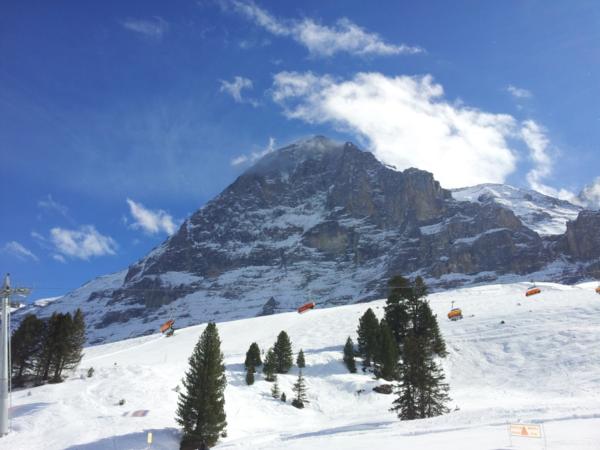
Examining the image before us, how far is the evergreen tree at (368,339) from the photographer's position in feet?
183

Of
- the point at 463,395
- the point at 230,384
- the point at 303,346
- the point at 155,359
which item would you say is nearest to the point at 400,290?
the point at 303,346

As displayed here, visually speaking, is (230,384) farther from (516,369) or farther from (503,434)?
(503,434)

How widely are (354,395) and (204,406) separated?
64.1ft

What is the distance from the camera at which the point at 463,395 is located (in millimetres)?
43188

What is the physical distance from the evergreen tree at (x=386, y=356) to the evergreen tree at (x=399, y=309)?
20.7 ft

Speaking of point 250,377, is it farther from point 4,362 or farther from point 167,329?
point 167,329

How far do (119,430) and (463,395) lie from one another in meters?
27.5

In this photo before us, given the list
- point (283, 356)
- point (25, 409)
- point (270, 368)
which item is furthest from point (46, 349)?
point (283, 356)

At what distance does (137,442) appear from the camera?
104 ft

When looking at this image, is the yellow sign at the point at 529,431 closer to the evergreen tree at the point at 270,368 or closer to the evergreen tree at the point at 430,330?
the evergreen tree at the point at 270,368

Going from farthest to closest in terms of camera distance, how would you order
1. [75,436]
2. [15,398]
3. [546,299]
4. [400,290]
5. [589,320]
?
1. [546,299]
2. [400,290]
3. [589,320]
4. [15,398]
5. [75,436]

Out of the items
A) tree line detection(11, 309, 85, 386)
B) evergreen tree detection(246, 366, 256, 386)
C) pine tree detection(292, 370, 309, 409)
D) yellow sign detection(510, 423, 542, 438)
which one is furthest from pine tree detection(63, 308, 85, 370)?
yellow sign detection(510, 423, 542, 438)

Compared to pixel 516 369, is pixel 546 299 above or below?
above

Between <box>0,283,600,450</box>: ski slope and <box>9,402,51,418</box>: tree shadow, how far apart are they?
0.10m
